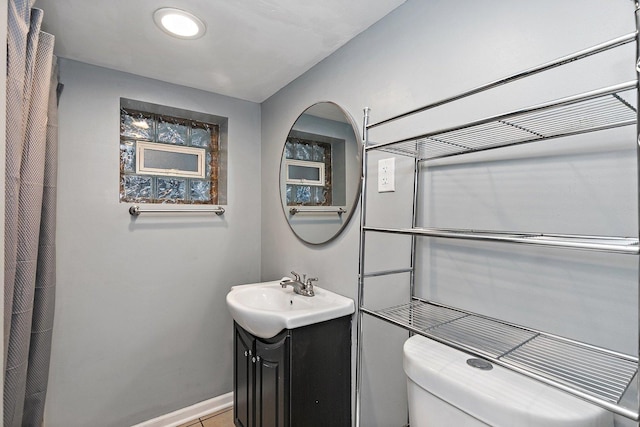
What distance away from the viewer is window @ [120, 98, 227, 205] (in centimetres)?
198

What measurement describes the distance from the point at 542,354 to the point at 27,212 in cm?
180

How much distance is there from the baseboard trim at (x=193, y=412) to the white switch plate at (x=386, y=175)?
1870mm

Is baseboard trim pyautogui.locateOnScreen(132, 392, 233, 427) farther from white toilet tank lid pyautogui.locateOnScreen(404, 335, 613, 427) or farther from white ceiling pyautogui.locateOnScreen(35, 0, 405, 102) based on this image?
white ceiling pyautogui.locateOnScreen(35, 0, 405, 102)

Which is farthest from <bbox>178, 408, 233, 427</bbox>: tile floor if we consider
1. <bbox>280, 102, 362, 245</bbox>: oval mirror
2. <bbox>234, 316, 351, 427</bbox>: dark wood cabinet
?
<bbox>280, 102, 362, 245</bbox>: oval mirror

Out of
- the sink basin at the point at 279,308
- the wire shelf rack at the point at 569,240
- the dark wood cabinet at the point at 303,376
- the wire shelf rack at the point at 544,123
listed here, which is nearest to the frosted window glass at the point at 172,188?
the sink basin at the point at 279,308

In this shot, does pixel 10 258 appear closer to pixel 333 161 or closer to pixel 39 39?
pixel 39 39

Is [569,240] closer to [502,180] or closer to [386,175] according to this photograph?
[502,180]

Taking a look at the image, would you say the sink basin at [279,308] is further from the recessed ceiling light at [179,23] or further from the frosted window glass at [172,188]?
the recessed ceiling light at [179,23]

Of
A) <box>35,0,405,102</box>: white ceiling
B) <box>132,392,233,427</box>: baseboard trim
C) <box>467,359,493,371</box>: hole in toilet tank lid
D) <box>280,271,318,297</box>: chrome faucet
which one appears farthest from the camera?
<box>132,392,233,427</box>: baseboard trim

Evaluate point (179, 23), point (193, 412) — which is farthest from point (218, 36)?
point (193, 412)

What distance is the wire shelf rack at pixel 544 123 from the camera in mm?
631

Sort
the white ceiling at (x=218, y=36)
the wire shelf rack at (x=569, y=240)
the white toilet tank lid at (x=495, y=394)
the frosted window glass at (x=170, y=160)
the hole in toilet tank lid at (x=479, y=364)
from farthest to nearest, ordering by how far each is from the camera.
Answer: the frosted window glass at (x=170, y=160) → the white ceiling at (x=218, y=36) → the hole in toilet tank lid at (x=479, y=364) → the white toilet tank lid at (x=495, y=394) → the wire shelf rack at (x=569, y=240)

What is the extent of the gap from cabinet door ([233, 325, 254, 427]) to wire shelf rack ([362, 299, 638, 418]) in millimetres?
921

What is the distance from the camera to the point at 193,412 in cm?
203
